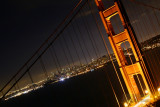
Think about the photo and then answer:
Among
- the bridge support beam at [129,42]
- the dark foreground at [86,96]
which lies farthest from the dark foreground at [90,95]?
the bridge support beam at [129,42]

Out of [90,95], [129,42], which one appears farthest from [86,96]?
[129,42]

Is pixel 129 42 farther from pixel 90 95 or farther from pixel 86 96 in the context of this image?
pixel 86 96

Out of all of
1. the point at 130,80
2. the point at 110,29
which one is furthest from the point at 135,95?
the point at 110,29

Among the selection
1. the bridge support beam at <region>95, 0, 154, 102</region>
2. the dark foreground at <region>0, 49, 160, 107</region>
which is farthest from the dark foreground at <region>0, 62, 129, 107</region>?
the bridge support beam at <region>95, 0, 154, 102</region>

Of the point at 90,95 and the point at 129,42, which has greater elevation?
the point at 129,42

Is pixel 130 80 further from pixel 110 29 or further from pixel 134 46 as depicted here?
pixel 110 29

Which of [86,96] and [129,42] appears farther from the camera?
[86,96]

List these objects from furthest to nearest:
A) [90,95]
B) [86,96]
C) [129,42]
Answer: [86,96]
[90,95]
[129,42]

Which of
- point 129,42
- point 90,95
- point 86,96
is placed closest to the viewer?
point 129,42

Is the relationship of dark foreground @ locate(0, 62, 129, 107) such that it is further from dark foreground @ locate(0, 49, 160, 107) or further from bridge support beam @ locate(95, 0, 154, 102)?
bridge support beam @ locate(95, 0, 154, 102)
